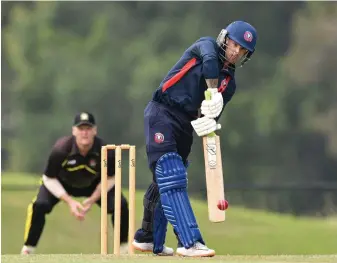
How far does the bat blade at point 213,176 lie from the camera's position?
7617 mm

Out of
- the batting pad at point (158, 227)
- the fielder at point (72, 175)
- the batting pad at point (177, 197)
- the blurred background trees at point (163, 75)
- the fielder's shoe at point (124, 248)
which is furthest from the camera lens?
the blurred background trees at point (163, 75)

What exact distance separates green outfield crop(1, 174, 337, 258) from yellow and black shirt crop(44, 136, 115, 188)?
4.13 meters

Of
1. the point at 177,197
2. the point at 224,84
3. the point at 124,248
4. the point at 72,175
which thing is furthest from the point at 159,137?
the point at 72,175

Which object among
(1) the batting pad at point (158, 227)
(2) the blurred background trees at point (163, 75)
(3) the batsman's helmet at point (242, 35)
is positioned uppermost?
(2) the blurred background trees at point (163, 75)

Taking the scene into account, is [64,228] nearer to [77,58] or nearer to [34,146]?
[34,146]

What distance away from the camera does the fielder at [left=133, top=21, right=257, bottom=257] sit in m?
7.61

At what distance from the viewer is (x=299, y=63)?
93.9 feet

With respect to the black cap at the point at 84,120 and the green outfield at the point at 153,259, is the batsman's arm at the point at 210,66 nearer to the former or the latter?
the green outfield at the point at 153,259

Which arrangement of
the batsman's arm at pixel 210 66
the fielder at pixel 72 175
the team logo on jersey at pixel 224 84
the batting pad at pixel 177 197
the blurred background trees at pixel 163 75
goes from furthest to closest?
the blurred background trees at pixel 163 75 → the fielder at pixel 72 175 → the team logo on jersey at pixel 224 84 → the batting pad at pixel 177 197 → the batsman's arm at pixel 210 66

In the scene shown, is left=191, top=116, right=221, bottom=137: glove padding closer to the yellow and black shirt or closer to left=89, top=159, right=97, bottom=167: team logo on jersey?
the yellow and black shirt

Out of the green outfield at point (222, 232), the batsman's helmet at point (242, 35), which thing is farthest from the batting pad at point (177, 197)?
the green outfield at point (222, 232)

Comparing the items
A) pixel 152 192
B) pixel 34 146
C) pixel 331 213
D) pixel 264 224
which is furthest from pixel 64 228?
pixel 34 146

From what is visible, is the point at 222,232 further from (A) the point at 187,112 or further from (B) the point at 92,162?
(A) the point at 187,112

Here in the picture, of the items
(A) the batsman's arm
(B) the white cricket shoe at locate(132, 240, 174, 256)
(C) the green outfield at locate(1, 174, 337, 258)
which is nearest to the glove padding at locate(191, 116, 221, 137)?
(A) the batsman's arm
